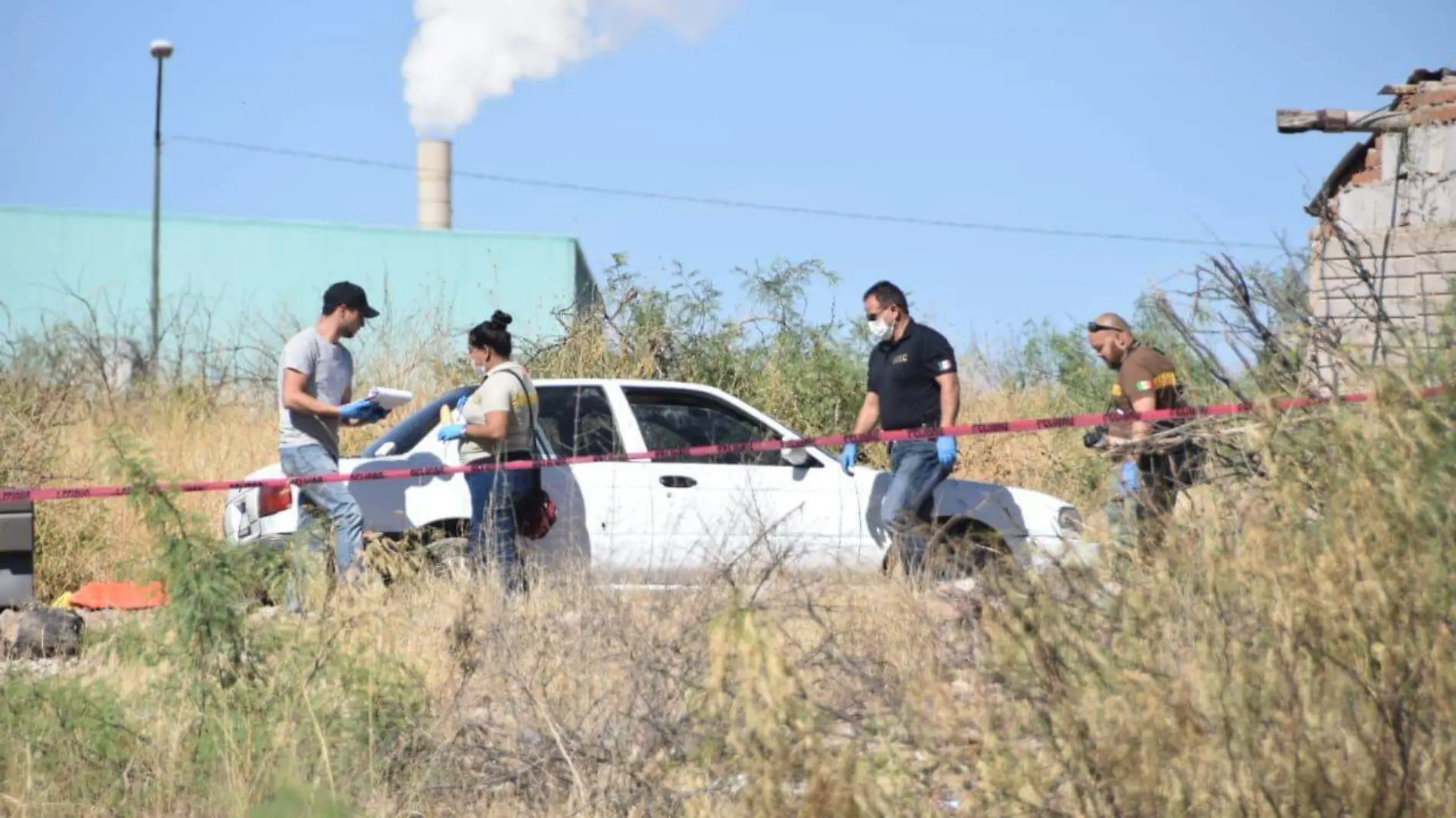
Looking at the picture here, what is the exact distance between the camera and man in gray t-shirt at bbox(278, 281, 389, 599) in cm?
814

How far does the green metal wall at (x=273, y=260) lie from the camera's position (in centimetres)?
2916

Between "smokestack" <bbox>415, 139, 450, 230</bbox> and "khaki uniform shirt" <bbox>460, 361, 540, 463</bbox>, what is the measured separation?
27.3m

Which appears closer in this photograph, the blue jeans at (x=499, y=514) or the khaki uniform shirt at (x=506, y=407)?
the blue jeans at (x=499, y=514)

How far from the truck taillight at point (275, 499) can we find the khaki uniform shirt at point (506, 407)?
0.90m

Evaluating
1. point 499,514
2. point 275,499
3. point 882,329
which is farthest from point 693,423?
point 275,499

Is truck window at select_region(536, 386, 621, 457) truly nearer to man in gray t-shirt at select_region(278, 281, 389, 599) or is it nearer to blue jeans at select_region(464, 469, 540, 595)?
blue jeans at select_region(464, 469, 540, 595)

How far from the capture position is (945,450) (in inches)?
345

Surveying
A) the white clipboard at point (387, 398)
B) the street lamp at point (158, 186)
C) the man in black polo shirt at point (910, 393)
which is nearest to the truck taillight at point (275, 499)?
the white clipboard at point (387, 398)

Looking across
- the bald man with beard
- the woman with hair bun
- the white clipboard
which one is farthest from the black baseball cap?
the bald man with beard

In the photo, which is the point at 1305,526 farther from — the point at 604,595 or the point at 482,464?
the point at 482,464

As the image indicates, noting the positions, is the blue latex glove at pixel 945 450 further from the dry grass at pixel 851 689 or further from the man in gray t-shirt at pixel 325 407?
the man in gray t-shirt at pixel 325 407

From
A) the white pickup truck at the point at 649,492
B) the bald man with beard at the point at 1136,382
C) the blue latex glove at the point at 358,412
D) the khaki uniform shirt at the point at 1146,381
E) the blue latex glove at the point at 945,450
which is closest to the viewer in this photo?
the bald man with beard at the point at 1136,382

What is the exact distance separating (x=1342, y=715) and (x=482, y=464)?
5527mm

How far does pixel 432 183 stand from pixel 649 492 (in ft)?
89.2
